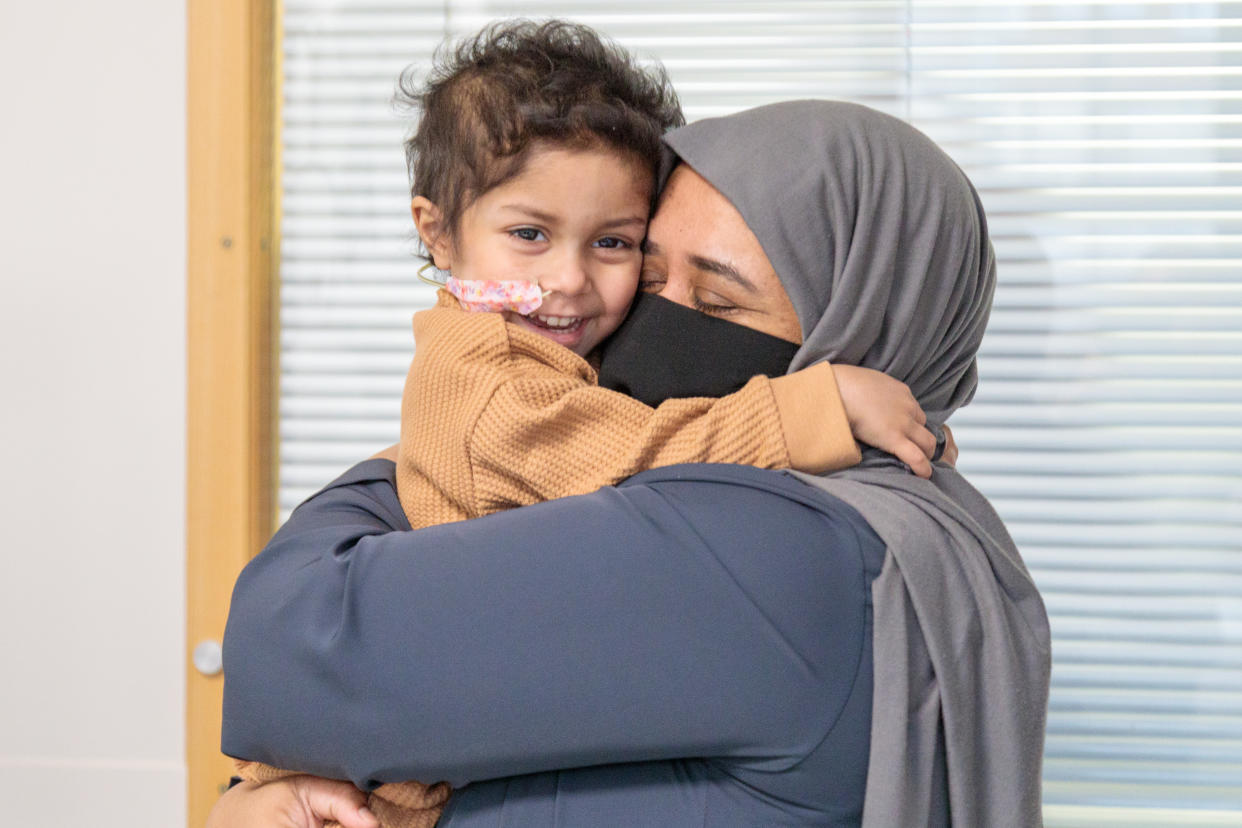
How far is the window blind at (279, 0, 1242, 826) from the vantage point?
1.91 metres

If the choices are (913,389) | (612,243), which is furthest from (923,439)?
(612,243)

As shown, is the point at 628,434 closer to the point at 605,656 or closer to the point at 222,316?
the point at 605,656

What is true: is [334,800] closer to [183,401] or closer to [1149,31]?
[183,401]

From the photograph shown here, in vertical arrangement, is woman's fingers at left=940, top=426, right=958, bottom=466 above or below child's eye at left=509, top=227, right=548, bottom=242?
below

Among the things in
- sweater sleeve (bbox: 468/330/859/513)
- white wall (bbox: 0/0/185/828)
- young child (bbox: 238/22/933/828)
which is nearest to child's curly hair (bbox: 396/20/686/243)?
young child (bbox: 238/22/933/828)

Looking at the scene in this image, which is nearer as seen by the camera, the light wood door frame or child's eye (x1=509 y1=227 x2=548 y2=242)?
child's eye (x1=509 y1=227 x2=548 y2=242)

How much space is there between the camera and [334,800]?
3.62 ft

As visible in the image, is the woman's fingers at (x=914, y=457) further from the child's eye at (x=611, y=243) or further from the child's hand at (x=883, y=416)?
the child's eye at (x=611, y=243)

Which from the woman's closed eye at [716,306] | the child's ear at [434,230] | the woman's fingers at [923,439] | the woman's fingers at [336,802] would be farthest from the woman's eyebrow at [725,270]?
the woman's fingers at [336,802]

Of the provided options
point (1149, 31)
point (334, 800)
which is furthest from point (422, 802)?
point (1149, 31)

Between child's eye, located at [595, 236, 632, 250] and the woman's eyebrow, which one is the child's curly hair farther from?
the woman's eyebrow

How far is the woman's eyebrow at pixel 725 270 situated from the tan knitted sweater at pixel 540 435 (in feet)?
0.48

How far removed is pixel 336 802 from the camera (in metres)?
1.10

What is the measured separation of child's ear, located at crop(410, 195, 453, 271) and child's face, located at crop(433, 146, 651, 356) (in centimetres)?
9
